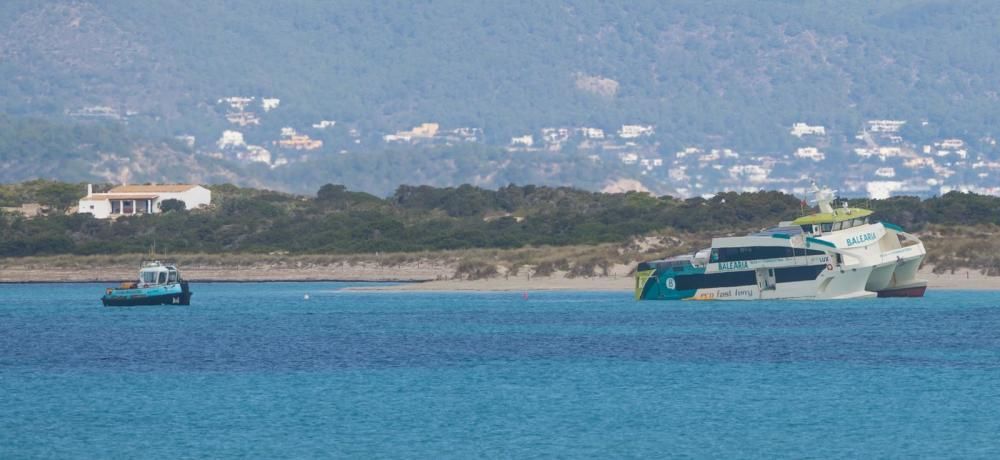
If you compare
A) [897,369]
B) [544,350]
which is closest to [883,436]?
[897,369]

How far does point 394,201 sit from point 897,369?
109 m

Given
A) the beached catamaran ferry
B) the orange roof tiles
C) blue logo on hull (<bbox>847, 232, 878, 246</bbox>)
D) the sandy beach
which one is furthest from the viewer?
the orange roof tiles

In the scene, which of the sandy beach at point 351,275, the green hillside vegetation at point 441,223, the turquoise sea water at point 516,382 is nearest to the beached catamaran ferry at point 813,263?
the turquoise sea water at point 516,382

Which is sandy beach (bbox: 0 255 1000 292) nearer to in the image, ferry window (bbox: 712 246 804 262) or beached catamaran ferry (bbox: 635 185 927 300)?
beached catamaran ferry (bbox: 635 185 927 300)

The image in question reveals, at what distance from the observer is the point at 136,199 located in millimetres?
156000

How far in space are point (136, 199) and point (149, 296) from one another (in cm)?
6873

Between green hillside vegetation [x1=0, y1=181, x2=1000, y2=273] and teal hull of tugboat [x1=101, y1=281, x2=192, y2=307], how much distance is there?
2959cm

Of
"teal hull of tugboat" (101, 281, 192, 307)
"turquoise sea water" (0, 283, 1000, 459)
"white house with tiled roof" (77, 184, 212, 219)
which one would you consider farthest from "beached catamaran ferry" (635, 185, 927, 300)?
"white house with tiled roof" (77, 184, 212, 219)

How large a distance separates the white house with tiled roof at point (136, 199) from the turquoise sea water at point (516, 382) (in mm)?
69769

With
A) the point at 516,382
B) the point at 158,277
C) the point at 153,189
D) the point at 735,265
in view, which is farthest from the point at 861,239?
the point at 153,189

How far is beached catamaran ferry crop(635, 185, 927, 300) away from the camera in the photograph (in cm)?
7612

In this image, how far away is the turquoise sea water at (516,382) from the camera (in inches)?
1665

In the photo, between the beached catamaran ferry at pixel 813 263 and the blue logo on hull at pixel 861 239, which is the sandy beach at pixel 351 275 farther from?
the blue logo on hull at pixel 861 239

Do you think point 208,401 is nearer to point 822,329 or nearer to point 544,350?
point 544,350
